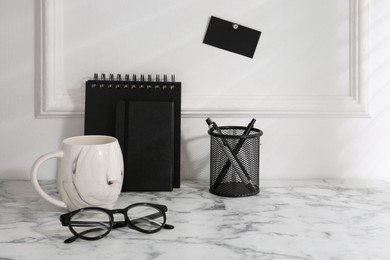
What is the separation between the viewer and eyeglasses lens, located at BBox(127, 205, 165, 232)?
844mm

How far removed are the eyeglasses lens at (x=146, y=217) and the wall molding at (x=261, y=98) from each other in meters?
0.31

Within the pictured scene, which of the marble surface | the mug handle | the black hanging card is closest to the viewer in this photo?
the marble surface

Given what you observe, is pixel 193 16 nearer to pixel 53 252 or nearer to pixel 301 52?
pixel 301 52

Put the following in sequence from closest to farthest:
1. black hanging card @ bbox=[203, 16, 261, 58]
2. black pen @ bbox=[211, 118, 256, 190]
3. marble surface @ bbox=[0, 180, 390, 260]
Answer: marble surface @ bbox=[0, 180, 390, 260] → black pen @ bbox=[211, 118, 256, 190] → black hanging card @ bbox=[203, 16, 261, 58]

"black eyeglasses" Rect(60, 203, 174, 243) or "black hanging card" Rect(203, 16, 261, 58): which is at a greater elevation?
"black hanging card" Rect(203, 16, 261, 58)

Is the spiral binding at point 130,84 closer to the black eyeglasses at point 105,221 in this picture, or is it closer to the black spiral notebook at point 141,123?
the black spiral notebook at point 141,123

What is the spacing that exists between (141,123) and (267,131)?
1.05ft

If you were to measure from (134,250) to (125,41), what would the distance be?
1.88 feet

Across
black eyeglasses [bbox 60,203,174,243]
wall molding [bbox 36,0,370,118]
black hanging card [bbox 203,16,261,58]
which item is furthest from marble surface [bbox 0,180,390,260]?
black hanging card [bbox 203,16,261,58]

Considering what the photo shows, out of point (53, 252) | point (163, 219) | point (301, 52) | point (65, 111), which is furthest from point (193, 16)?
point (53, 252)

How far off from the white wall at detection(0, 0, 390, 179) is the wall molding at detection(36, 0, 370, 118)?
19 mm

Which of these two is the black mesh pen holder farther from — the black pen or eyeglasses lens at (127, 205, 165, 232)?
eyeglasses lens at (127, 205, 165, 232)

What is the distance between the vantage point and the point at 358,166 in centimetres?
121

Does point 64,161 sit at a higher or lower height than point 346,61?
lower
